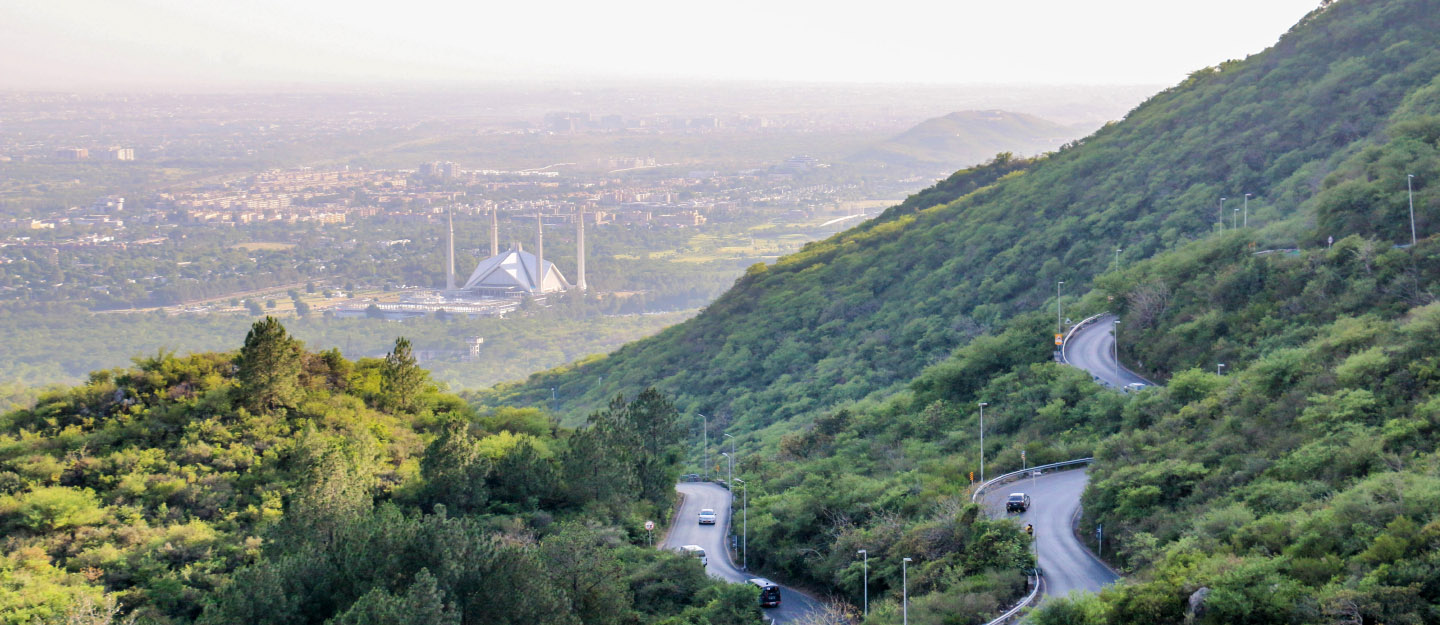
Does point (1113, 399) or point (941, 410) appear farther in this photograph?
point (941, 410)

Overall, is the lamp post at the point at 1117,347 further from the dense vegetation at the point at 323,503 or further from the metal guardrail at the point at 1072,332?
the dense vegetation at the point at 323,503

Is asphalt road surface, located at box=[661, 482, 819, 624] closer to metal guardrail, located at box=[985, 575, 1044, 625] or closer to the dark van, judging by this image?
the dark van

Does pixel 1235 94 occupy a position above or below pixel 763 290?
above

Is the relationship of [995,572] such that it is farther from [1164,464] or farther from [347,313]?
[347,313]

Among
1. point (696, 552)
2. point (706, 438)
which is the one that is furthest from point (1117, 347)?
point (706, 438)

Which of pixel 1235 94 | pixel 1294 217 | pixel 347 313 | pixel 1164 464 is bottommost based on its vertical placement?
pixel 347 313

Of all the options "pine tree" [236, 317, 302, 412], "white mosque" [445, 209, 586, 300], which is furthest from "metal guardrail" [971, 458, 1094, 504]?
"white mosque" [445, 209, 586, 300]

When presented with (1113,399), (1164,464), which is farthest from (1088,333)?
(1164,464)
